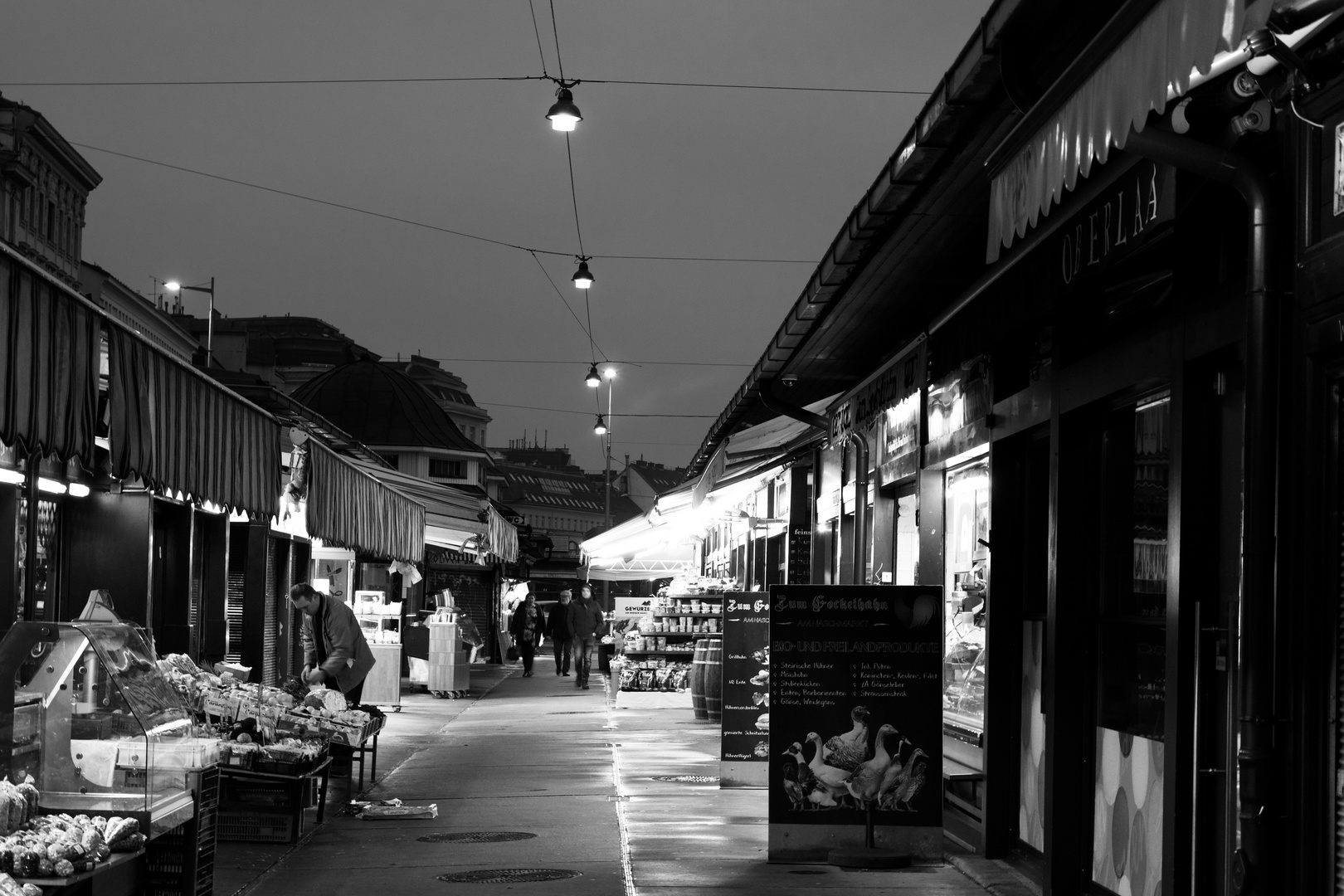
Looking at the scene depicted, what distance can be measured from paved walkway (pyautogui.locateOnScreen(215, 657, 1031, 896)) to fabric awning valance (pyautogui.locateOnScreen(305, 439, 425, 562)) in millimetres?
2472

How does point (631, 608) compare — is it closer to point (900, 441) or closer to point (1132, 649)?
point (900, 441)

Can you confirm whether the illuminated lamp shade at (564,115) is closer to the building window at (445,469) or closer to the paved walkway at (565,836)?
the paved walkway at (565,836)

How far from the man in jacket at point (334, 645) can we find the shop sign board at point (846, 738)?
5744 mm

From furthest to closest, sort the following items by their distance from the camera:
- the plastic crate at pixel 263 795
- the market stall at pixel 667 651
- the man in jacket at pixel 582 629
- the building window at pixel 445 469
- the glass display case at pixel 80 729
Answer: the building window at pixel 445 469 → the man in jacket at pixel 582 629 → the market stall at pixel 667 651 → the plastic crate at pixel 263 795 → the glass display case at pixel 80 729

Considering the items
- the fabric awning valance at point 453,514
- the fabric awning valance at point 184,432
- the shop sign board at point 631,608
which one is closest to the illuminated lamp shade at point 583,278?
the fabric awning valance at point 453,514

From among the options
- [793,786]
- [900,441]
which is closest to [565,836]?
[793,786]

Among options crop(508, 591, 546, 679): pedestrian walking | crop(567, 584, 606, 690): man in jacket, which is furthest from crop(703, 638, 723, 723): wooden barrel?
crop(508, 591, 546, 679): pedestrian walking

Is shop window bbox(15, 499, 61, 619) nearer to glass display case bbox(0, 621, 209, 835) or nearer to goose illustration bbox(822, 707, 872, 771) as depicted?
glass display case bbox(0, 621, 209, 835)

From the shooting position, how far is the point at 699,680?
2078 centimetres

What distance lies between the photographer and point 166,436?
9.26m

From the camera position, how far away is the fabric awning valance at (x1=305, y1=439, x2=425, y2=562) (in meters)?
15.6

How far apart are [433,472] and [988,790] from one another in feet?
203

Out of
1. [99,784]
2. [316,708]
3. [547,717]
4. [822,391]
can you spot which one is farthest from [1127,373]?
[547,717]

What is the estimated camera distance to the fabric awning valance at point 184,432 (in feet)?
27.5
